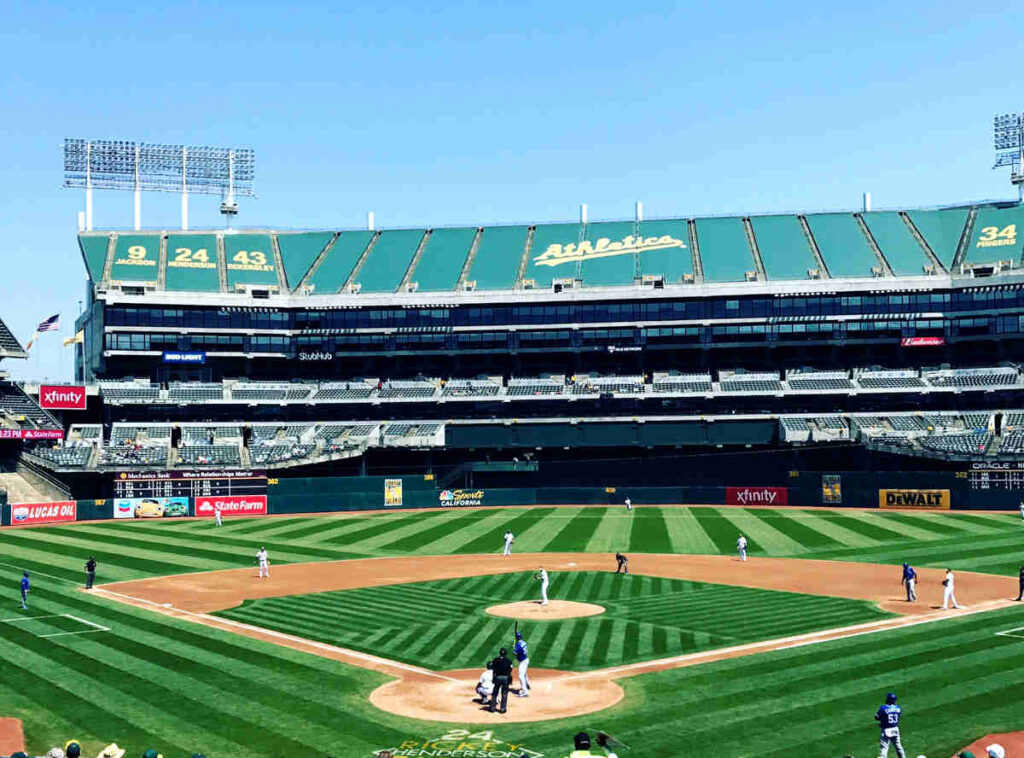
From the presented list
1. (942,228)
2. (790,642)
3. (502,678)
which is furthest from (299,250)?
(502,678)

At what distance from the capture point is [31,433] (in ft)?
270

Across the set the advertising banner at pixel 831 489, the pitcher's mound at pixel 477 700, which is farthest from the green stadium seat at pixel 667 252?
the pitcher's mound at pixel 477 700

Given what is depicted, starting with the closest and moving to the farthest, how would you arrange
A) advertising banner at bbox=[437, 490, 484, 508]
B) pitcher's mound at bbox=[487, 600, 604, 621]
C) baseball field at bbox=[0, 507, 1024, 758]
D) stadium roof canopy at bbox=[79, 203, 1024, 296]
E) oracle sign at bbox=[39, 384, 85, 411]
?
baseball field at bbox=[0, 507, 1024, 758]
pitcher's mound at bbox=[487, 600, 604, 621]
advertising banner at bbox=[437, 490, 484, 508]
oracle sign at bbox=[39, 384, 85, 411]
stadium roof canopy at bbox=[79, 203, 1024, 296]

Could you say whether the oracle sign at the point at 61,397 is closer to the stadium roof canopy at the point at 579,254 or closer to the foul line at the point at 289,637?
the stadium roof canopy at the point at 579,254

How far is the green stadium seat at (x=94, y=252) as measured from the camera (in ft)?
330

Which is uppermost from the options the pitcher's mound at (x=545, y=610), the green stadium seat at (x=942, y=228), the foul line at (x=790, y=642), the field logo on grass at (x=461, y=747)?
the green stadium seat at (x=942, y=228)

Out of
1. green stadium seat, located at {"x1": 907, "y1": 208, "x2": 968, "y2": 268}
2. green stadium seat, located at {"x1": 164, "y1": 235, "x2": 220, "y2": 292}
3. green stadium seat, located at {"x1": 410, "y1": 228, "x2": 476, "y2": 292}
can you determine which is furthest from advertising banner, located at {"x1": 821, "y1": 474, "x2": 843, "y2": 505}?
green stadium seat, located at {"x1": 164, "y1": 235, "x2": 220, "y2": 292}

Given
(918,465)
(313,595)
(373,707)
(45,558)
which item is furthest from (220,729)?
(918,465)

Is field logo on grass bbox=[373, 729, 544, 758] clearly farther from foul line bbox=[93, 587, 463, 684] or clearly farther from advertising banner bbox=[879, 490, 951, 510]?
advertising banner bbox=[879, 490, 951, 510]

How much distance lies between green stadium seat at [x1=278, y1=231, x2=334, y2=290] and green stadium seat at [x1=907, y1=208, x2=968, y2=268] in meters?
66.8

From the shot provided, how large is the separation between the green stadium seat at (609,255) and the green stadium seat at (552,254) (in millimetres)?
1509

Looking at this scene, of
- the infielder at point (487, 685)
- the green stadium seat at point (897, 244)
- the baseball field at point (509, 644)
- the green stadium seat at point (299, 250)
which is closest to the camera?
the baseball field at point (509, 644)

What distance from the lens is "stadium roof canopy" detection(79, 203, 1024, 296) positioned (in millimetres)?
98625

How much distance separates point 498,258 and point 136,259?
1545 inches
